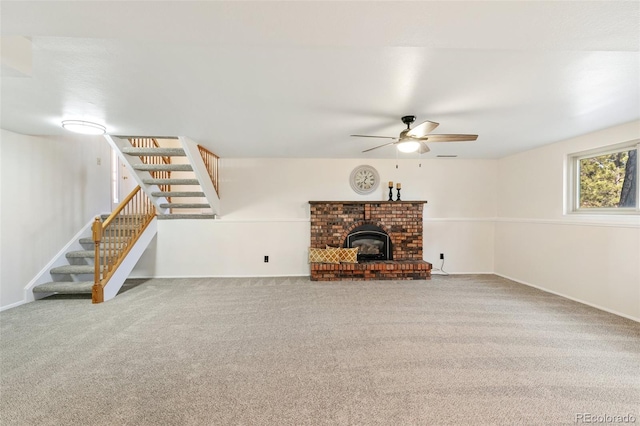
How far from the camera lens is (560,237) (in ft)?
12.1

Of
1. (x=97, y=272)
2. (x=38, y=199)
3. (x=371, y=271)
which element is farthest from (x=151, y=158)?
(x=371, y=271)

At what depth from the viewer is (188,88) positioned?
2074 mm

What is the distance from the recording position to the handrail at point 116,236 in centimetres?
337

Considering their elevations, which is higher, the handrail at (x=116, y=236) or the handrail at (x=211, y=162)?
the handrail at (x=211, y=162)

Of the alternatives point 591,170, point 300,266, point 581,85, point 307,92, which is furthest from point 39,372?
point 591,170

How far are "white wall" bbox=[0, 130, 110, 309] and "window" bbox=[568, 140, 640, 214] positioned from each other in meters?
7.34

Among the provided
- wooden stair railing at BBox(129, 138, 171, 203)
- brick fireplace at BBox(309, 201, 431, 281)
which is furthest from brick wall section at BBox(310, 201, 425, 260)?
wooden stair railing at BBox(129, 138, 171, 203)

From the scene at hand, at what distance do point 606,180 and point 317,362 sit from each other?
4.13m

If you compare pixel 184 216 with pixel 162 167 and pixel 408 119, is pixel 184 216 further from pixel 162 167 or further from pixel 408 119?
pixel 408 119

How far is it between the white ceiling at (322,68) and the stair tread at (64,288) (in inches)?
78.2

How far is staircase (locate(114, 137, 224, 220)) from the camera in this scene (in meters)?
3.68

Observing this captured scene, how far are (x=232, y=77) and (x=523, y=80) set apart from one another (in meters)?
2.14

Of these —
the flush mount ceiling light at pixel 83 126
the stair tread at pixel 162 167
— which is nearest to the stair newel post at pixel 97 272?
the stair tread at pixel 162 167

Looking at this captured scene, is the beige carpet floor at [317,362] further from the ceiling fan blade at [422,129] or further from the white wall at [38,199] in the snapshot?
the ceiling fan blade at [422,129]
